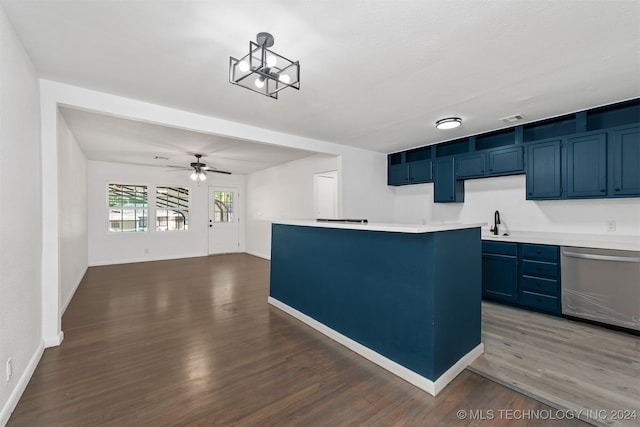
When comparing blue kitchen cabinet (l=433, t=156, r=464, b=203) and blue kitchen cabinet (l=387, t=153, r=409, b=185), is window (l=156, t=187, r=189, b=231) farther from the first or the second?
blue kitchen cabinet (l=433, t=156, r=464, b=203)

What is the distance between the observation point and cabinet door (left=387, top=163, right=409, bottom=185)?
5.51 meters

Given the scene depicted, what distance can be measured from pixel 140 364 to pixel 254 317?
1.29m

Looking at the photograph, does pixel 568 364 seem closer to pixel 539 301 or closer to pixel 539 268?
pixel 539 301

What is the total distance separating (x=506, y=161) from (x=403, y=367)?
341cm

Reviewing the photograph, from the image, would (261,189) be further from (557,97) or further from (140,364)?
(557,97)

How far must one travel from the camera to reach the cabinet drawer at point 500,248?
3748mm

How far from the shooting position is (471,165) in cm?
452

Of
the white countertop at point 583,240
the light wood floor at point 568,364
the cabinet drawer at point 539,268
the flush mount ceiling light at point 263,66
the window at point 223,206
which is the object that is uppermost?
the flush mount ceiling light at point 263,66

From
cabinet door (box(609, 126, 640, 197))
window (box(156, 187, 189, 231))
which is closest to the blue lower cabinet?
cabinet door (box(609, 126, 640, 197))

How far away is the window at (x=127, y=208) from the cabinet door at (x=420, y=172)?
651 cm

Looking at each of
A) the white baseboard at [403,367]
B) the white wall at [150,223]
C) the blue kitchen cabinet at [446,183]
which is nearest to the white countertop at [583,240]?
the blue kitchen cabinet at [446,183]

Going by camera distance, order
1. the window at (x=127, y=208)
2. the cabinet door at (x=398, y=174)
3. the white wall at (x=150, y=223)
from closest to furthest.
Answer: the cabinet door at (x=398, y=174) → the white wall at (x=150, y=223) → the window at (x=127, y=208)

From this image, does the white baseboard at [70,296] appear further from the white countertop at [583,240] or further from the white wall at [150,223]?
the white countertop at [583,240]

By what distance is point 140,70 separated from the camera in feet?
8.23
